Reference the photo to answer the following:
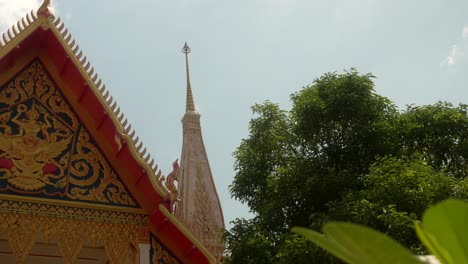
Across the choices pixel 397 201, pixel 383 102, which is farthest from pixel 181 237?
pixel 383 102

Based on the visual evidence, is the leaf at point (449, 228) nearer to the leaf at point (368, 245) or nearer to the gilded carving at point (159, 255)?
the leaf at point (368, 245)

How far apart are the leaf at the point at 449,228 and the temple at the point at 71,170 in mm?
5574

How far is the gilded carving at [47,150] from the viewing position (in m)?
7.18

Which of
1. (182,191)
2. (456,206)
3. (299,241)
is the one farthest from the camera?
(182,191)

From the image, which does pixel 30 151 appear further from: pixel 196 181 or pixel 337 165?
pixel 196 181

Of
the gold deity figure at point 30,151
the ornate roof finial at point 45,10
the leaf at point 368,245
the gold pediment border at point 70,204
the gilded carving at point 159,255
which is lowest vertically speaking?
the leaf at point 368,245

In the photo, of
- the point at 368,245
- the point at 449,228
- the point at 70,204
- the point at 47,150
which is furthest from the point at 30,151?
the point at 449,228

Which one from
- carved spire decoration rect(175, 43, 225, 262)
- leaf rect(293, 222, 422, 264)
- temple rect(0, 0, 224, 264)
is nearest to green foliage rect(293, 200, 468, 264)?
leaf rect(293, 222, 422, 264)

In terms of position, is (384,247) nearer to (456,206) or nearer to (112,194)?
(456,206)

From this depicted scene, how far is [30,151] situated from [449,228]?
6.09m

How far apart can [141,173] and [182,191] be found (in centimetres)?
1217

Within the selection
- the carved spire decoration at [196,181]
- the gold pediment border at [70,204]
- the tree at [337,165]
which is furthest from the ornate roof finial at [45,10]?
the carved spire decoration at [196,181]

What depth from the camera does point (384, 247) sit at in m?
1.98

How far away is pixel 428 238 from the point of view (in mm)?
2045
